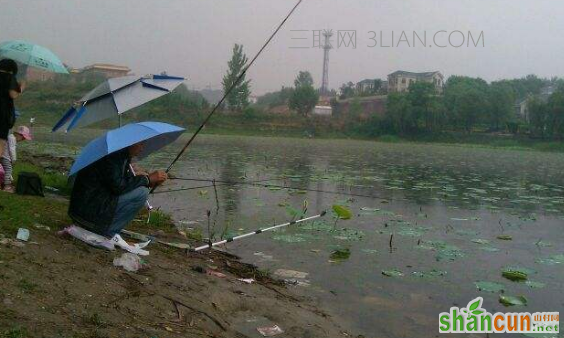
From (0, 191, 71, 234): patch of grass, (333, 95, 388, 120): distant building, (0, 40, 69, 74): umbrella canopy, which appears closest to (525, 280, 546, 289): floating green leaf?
(0, 191, 71, 234): patch of grass

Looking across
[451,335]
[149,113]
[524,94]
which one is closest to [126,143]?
[451,335]

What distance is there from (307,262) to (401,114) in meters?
43.9

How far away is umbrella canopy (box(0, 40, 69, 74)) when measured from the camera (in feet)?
20.8

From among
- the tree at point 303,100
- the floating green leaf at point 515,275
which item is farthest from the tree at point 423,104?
the floating green leaf at point 515,275

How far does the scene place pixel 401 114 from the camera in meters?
47.8

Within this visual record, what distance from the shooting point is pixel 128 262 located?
12.9ft

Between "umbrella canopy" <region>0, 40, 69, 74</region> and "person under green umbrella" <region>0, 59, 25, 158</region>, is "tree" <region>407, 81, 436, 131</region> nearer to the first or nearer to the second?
"umbrella canopy" <region>0, 40, 69, 74</region>

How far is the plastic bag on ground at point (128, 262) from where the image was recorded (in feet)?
12.8

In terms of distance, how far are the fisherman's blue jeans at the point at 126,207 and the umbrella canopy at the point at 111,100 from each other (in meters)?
2.24

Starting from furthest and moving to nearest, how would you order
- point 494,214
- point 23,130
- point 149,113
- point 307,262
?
1. point 149,113
2. point 494,214
3. point 23,130
4. point 307,262

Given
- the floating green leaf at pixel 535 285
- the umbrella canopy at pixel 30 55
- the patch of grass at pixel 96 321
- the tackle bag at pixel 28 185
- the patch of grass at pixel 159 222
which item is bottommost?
the floating green leaf at pixel 535 285

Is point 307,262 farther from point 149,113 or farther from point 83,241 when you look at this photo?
point 149,113

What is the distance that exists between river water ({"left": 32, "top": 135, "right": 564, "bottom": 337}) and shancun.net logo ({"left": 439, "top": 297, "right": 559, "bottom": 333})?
0.12 m

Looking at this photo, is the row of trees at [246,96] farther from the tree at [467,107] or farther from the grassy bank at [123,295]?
the grassy bank at [123,295]
